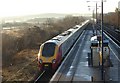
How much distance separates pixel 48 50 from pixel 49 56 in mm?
707

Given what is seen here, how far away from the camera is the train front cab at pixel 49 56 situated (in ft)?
82.1

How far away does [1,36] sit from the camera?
1444 inches

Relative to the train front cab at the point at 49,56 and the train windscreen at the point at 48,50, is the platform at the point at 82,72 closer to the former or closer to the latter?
the train front cab at the point at 49,56

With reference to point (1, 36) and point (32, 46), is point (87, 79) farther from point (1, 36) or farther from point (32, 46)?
point (32, 46)

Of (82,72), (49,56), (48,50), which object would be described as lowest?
(82,72)

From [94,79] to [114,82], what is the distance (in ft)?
5.96

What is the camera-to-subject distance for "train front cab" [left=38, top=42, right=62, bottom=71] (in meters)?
25.0

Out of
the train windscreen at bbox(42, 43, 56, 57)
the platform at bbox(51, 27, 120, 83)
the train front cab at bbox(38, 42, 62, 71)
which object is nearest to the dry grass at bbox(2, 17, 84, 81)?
the train front cab at bbox(38, 42, 62, 71)

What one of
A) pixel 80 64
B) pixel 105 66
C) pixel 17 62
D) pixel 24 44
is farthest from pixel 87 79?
pixel 24 44

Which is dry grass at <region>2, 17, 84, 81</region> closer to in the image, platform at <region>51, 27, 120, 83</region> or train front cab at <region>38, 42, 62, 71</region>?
train front cab at <region>38, 42, 62, 71</region>

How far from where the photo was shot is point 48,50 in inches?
1020

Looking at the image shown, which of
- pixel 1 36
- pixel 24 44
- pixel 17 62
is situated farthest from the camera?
pixel 24 44

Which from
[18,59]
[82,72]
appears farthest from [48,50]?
[18,59]

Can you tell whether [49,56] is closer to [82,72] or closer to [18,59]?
[82,72]
